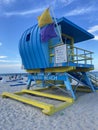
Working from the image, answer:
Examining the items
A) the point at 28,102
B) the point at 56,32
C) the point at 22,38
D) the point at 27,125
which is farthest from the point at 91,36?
the point at 27,125

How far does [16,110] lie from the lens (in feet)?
20.7

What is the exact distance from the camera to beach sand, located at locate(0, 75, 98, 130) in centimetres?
466

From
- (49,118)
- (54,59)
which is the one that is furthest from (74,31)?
(49,118)

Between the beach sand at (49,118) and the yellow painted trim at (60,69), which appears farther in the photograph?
the yellow painted trim at (60,69)

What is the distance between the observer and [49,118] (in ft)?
17.5

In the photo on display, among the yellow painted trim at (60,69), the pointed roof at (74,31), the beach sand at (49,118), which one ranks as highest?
the pointed roof at (74,31)

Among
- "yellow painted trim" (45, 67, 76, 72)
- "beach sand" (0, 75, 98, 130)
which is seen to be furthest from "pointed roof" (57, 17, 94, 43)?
"beach sand" (0, 75, 98, 130)

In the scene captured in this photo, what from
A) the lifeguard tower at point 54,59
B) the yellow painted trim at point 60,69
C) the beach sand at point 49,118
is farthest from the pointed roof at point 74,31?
the beach sand at point 49,118

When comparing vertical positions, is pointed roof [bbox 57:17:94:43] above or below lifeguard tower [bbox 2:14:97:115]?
above

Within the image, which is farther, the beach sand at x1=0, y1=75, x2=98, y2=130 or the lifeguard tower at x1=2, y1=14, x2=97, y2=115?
the lifeguard tower at x1=2, y1=14, x2=97, y2=115

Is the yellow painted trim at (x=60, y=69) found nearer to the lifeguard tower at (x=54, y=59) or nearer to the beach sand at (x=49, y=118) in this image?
the lifeguard tower at (x=54, y=59)

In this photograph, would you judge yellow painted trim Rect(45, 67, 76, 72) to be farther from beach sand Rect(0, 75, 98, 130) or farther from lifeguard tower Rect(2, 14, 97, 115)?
beach sand Rect(0, 75, 98, 130)

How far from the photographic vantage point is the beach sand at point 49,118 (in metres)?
4.66

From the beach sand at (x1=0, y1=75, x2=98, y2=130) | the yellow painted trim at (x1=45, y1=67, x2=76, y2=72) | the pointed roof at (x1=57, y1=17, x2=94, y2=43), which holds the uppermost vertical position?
the pointed roof at (x1=57, y1=17, x2=94, y2=43)
